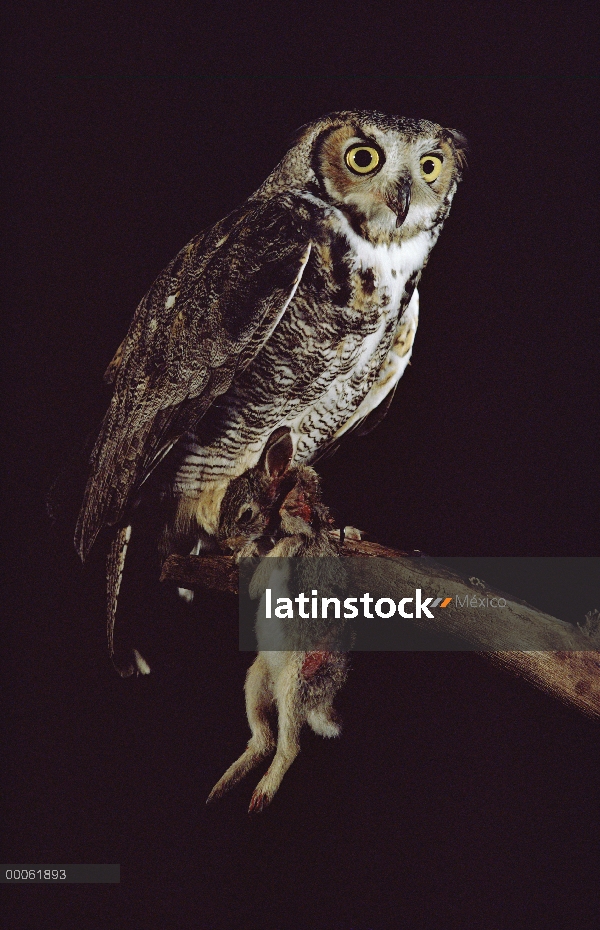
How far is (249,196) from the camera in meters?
1.33

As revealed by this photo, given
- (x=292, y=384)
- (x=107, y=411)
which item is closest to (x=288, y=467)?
(x=292, y=384)

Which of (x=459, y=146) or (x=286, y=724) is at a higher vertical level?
(x=459, y=146)

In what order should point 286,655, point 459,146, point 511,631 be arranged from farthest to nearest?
point 459,146 < point 286,655 < point 511,631

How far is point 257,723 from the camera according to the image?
47.5 inches

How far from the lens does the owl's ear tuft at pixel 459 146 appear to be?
1.25 metres

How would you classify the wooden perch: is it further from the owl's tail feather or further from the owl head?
the owl head

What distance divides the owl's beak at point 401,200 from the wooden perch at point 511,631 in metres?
0.57

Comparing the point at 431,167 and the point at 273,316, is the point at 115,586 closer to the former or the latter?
the point at 273,316

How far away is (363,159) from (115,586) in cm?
89

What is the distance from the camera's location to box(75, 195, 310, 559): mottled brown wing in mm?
1199

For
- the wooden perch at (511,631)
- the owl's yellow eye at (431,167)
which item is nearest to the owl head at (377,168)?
the owl's yellow eye at (431,167)

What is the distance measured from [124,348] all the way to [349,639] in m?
0.71

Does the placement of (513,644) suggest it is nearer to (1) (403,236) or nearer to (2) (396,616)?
(2) (396,616)

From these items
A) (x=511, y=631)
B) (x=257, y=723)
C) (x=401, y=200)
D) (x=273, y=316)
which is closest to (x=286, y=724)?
(x=257, y=723)
